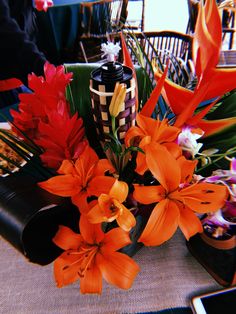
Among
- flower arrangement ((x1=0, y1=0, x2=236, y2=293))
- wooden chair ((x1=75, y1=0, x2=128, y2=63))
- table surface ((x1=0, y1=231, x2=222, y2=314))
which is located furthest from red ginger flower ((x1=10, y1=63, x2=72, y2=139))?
wooden chair ((x1=75, y1=0, x2=128, y2=63))

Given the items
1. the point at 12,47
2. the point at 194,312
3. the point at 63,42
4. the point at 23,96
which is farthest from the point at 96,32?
the point at 194,312

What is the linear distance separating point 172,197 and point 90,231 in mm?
99

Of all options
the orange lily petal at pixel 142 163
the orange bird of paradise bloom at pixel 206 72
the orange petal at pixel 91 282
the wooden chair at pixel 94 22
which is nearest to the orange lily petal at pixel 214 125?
the orange bird of paradise bloom at pixel 206 72

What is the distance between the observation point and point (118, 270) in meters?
0.30

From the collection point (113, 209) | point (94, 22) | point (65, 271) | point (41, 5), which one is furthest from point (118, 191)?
point (94, 22)

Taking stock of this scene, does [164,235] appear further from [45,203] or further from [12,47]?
[12,47]

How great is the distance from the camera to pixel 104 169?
292mm

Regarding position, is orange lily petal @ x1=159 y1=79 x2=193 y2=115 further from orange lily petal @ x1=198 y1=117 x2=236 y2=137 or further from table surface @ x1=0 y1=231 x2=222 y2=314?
table surface @ x1=0 y1=231 x2=222 y2=314

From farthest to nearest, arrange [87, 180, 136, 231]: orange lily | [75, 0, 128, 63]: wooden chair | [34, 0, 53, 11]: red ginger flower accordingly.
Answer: [75, 0, 128, 63]: wooden chair
[34, 0, 53, 11]: red ginger flower
[87, 180, 136, 231]: orange lily

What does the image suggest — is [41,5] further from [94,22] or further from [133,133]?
[133,133]

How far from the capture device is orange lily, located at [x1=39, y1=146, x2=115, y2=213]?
0.91 feet

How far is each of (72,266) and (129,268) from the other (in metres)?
0.06

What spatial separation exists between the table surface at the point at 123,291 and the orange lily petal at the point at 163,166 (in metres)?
A: 0.20

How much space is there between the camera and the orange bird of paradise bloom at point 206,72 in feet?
0.88
